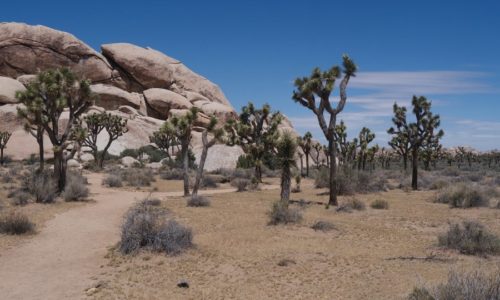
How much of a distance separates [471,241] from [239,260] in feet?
17.9

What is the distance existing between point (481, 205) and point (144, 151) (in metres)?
39.8

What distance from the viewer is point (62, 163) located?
19953 millimetres

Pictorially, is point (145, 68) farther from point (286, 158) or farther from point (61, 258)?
point (61, 258)

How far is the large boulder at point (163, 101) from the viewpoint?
5875 centimetres

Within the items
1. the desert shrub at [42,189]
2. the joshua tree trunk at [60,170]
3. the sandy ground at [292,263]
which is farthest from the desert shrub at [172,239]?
the joshua tree trunk at [60,170]

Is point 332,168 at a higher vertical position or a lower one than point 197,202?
higher

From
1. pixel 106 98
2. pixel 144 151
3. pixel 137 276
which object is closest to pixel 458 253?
pixel 137 276

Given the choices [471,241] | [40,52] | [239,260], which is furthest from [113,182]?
[40,52]

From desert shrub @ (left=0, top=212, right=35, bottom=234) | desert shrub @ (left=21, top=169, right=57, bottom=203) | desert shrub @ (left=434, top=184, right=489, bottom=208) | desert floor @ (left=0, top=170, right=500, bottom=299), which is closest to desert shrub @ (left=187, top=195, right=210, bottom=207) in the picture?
desert floor @ (left=0, top=170, right=500, bottom=299)

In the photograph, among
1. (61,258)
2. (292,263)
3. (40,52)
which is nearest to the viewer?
(292,263)

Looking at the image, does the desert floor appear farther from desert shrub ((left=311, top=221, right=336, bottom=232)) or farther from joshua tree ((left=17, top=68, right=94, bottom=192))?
joshua tree ((left=17, top=68, right=94, bottom=192))

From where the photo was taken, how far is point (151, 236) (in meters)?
10.4

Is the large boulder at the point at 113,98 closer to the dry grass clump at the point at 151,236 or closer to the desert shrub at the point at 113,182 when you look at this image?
the desert shrub at the point at 113,182

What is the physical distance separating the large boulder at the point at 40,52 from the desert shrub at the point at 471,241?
52913mm
